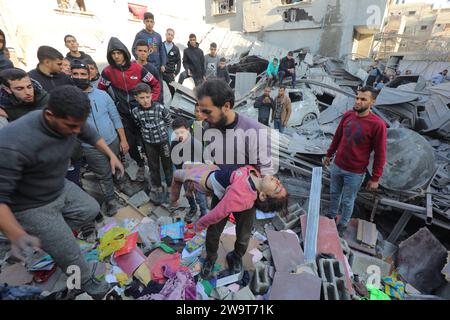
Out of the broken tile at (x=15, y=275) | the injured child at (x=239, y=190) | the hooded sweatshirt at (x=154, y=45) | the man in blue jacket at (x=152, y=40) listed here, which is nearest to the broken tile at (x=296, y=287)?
the injured child at (x=239, y=190)

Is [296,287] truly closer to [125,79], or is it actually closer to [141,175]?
[141,175]

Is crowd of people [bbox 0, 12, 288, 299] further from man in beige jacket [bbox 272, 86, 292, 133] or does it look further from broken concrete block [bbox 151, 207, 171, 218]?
man in beige jacket [bbox 272, 86, 292, 133]

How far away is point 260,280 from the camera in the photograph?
95.8 inches

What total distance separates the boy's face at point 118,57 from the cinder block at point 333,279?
3675mm

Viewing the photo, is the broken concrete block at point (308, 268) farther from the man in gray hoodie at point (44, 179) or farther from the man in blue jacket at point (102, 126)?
the man in blue jacket at point (102, 126)

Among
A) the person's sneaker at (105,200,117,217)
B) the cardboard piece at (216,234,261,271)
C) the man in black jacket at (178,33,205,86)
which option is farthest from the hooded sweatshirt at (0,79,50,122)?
the man in black jacket at (178,33,205,86)

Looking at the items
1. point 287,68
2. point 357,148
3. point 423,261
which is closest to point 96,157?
point 357,148

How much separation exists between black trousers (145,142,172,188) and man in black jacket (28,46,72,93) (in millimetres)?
1422

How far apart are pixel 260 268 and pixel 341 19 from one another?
18.2m

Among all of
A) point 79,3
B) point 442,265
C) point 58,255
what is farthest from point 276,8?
point 58,255

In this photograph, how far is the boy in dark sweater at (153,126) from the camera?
9.88 ft

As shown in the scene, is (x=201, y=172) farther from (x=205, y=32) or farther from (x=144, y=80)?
(x=205, y=32)

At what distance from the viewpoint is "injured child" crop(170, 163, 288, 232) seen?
1.84 metres

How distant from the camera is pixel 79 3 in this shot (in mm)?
8586
